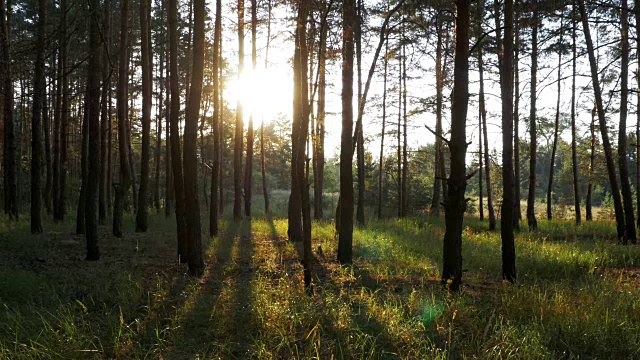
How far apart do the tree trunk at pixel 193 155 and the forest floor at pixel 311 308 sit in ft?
1.62

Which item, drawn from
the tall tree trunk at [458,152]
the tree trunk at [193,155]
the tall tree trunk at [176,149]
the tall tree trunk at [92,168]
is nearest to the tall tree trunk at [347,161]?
the tall tree trunk at [458,152]

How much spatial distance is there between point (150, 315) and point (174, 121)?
4623mm

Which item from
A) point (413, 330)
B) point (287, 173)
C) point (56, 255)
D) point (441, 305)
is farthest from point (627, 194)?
point (287, 173)

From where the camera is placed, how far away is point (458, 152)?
593cm

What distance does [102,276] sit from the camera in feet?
23.0

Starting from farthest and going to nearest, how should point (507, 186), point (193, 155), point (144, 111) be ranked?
point (144, 111) < point (193, 155) < point (507, 186)

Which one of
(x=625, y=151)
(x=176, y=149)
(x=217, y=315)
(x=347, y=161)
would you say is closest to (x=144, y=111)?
(x=176, y=149)

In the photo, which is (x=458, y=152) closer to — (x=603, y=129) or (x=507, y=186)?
(x=507, y=186)

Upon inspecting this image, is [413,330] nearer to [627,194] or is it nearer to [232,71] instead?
[627,194]

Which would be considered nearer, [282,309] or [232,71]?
[282,309]

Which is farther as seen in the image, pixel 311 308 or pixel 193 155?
pixel 193 155

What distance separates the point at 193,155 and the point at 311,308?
415 cm

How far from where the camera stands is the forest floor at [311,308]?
3.88m

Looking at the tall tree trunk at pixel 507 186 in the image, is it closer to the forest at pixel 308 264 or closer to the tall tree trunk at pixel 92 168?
the forest at pixel 308 264
